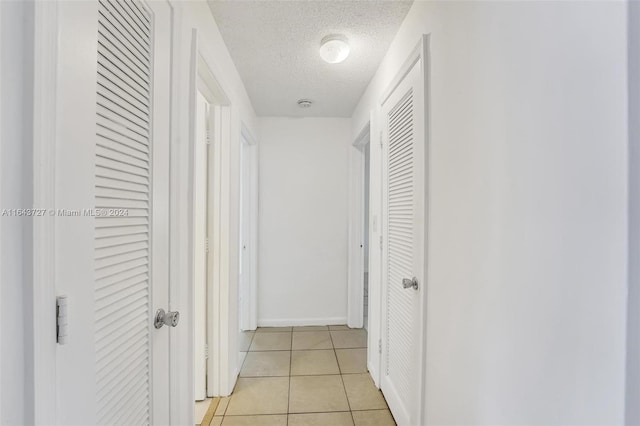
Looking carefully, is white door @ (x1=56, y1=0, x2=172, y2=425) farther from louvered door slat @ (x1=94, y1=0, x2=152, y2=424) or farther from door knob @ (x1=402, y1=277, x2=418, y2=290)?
door knob @ (x1=402, y1=277, x2=418, y2=290)

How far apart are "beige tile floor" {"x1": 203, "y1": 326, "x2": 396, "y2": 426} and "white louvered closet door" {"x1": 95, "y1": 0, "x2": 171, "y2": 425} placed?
100 cm

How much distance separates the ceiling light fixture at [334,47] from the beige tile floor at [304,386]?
217 centimetres

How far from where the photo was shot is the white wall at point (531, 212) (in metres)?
0.55

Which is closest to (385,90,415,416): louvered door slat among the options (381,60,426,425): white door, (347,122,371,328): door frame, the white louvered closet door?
(381,60,426,425): white door

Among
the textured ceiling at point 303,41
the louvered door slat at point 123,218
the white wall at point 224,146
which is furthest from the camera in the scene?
the textured ceiling at point 303,41

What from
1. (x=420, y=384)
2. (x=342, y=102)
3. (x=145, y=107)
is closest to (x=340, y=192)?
(x=342, y=102)

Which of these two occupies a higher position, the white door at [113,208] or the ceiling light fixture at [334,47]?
the ceiling light fixture at [334,47]

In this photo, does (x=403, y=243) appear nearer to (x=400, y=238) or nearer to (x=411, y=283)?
(x=400, y=238)

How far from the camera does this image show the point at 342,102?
9.50ft

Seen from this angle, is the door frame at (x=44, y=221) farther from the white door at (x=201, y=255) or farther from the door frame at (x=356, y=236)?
the door frame at (x=356, y=236)

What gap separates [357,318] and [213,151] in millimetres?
2297

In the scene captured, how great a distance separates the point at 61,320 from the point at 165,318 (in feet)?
1.63

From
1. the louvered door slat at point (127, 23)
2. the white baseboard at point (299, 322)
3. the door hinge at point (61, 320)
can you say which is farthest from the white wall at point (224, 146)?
the white baseboard at point (299, 322)

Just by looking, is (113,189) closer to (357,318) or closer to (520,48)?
(520,48)
